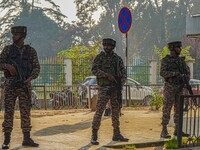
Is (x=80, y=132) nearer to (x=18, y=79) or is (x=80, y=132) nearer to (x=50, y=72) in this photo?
(x=18, y=79)

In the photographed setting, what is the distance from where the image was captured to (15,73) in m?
7.61

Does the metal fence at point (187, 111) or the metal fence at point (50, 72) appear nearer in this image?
the metal fence at point (187, 111)

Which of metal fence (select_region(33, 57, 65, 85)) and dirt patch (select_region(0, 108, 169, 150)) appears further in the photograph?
metal fence (select_region(33, 57, 65, 85))

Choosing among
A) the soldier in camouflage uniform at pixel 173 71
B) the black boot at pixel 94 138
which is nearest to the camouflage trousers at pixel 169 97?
the soldier in camouflage uniform at pixel 173 71

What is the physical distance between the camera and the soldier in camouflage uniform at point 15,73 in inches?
300

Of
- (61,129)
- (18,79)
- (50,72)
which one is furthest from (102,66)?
(50,72)

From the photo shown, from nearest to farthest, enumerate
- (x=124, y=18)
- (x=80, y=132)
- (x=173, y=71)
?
1. (x=173, y=71)
2. (x=80, y=132)
3. (x=124, y=18)

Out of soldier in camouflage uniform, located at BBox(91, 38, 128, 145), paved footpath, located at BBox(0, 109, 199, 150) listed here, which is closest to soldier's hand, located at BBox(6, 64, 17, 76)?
paved footpath, located at BBox(0, 109, 199, 150)

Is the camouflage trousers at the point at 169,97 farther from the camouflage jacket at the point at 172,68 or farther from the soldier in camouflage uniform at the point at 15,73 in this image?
the soldier in camouflage uniform at the point at 15,73

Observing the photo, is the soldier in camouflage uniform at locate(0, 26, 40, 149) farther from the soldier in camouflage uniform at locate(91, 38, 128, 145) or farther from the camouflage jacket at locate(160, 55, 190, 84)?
the camouflage jacket at locate(160, 55, 190, 84)

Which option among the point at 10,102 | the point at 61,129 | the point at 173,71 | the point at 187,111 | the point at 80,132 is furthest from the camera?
the point at 61,129

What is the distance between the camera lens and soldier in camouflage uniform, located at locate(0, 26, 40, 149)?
25.0 feet

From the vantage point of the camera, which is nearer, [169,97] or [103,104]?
[103,104]

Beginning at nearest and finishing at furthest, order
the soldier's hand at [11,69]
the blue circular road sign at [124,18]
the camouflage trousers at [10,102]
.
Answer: the soldier's hand at [11,69]
the camouflage trousers at [10,102]
the blue circular road sign at [124,18]
